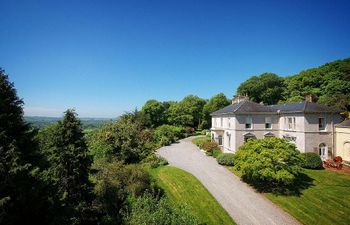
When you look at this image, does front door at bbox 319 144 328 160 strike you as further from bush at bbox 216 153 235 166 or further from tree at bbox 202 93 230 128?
tree at bbox 202 93 230 128

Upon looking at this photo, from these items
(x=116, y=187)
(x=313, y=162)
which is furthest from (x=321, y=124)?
(x=116, y=187)

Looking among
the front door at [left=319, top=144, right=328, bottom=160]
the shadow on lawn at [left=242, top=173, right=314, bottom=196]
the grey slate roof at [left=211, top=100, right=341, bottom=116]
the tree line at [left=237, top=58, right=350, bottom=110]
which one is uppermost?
the tree line at [left=237, top=58, right=350, bottom=110]

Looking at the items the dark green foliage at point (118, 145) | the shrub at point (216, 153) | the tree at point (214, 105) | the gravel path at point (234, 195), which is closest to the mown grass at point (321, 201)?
the gravel path at point (234, 195)

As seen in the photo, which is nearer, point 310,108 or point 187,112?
point 310,108

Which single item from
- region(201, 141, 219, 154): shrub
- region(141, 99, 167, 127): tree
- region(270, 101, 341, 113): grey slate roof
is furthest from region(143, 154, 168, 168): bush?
region(141, 99, 167, 127): tree

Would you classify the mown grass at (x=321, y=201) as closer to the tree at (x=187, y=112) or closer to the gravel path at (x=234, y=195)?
the gravel path at (x=234, y=195)

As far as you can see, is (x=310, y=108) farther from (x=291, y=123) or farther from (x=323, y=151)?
(x=323, y=151)

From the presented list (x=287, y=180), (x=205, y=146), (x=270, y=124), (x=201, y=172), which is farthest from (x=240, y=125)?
(x=287, y=180)
